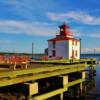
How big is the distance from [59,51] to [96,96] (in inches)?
1123

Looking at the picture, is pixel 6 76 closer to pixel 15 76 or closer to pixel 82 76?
pixel 15 76

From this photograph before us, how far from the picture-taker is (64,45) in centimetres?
6072

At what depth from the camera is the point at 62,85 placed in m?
29.2

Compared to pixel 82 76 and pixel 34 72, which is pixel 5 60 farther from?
pixel 82 76

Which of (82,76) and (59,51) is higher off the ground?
(59,51)

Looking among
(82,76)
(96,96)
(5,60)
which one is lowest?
(96,96)

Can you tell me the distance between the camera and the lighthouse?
60.6 meters

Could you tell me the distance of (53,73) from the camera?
2816 centimetres

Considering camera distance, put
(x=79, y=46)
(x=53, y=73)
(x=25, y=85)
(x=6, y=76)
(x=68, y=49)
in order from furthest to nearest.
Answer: (x=79, y=46) → (x=68, y=49) → (x=53, y=73) → (x=25, y=85) → (x=6, y=76)

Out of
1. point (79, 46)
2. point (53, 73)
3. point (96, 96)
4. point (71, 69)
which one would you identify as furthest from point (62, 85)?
point (79, 46)

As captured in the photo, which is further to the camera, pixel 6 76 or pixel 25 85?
pixel 25 85

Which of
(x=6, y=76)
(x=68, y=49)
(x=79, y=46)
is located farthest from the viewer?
(x=79, y=46)

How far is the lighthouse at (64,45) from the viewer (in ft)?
199

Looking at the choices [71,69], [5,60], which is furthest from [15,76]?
[71,69]
